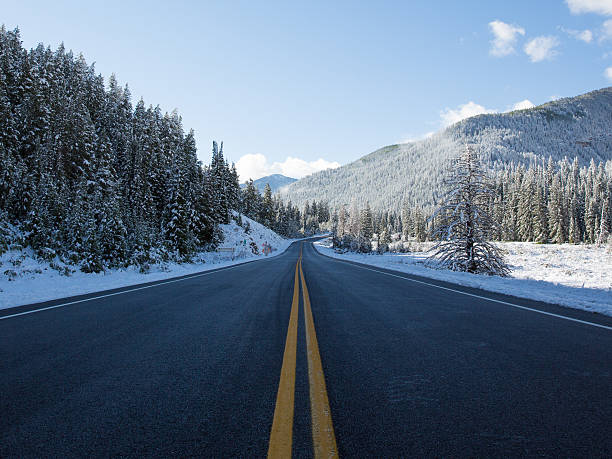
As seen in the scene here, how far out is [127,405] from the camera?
95.3 inches

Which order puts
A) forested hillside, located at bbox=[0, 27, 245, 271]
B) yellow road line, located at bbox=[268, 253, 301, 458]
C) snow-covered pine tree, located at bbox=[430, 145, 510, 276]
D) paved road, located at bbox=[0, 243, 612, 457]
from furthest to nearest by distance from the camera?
snow-covered pine tree, located at bbox=[430, 145, 510, 276] → forested hillside, located at bbox=[0, 27, 245, 271] → paved road, located at bbox=[0, 243, 612, 457] → yellow road line, located at bbox=[268, 253, 301, 458]

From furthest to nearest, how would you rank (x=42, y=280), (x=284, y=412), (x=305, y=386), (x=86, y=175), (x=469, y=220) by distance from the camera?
(x=86, y=175)
(x=469, y=220)
(x=42, y=280)
(x=305, y=386)
(x=284, y=412)

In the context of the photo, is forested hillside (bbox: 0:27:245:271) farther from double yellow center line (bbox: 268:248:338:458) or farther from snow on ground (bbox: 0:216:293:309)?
double yellow center line (bbox: 268:248:338:458)

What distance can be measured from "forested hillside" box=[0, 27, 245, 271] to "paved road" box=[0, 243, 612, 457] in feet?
40.9

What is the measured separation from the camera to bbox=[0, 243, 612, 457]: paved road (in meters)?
1.93

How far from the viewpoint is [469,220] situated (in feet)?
61.2

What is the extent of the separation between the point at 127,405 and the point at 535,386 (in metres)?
3.45

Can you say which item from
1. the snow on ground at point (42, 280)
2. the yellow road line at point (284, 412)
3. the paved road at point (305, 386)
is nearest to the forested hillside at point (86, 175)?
the snow on ground at point (42, 280)

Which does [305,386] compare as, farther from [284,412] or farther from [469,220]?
[469,220]

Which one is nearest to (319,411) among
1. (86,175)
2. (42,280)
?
(42,280)

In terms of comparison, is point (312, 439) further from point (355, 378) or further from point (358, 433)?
point (355, 378)

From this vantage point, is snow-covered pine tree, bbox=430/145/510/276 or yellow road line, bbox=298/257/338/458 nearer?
yellow road line, bbox=298/257/338/458

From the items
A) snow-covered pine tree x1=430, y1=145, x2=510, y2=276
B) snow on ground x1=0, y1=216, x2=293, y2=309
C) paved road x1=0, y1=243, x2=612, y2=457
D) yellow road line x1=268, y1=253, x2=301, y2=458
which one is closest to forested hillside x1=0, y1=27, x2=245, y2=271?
snow on ground x1=0, y1=216, x2=293, y2=309

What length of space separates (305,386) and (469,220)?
61.8 feet
